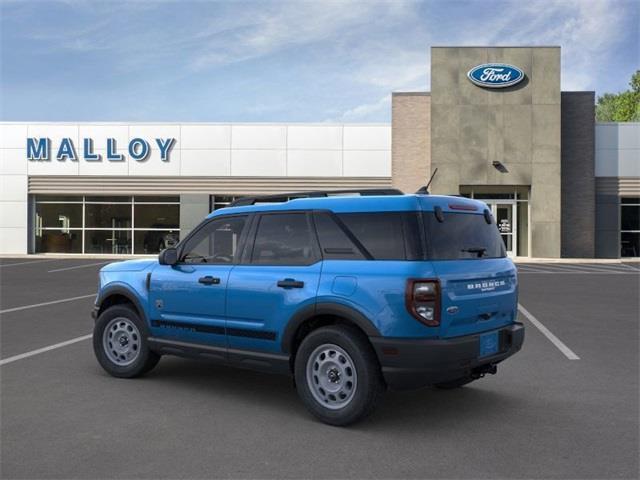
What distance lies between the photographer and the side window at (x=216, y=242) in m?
5.68

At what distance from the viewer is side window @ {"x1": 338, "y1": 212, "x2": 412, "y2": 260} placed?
15.2 ft

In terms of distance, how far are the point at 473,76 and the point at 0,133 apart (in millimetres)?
23175

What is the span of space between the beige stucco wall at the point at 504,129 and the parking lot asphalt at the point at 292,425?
70.3 ft

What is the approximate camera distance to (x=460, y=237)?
4922 mm

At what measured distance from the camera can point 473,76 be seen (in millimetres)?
28500

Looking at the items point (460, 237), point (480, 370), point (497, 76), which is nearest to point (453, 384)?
point (480, 370)

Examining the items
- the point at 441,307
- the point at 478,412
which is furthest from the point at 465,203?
the point at 478,412

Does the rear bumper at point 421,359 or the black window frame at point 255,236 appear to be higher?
the black window frame at point 255,236

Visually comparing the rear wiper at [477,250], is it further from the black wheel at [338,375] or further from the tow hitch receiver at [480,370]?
the black wheel at [338,375]

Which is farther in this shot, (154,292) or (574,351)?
(574,351)

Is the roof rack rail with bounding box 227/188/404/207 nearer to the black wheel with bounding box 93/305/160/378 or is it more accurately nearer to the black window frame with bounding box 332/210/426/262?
the black window frame with bounding box 332/210/426/262

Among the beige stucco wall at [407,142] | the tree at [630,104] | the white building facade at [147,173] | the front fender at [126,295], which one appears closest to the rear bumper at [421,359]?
the front fender at [126,295]

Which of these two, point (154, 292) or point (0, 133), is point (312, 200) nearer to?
point (154, 292)

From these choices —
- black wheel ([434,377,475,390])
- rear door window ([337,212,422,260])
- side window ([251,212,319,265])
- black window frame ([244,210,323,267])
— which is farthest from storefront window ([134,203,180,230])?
rear door window ([337,212,422,260])
